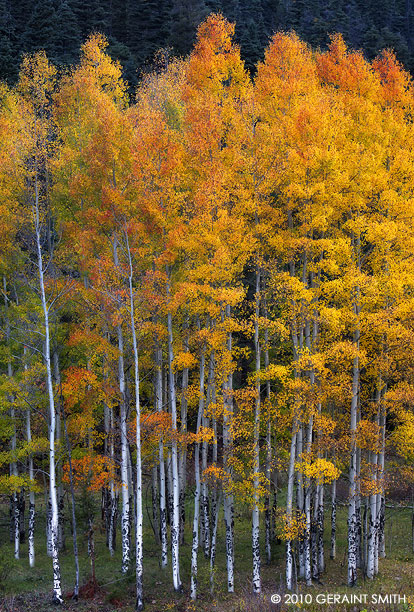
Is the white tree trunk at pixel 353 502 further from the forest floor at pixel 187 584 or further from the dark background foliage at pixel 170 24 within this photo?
the dark background foliage at pixel 170 24

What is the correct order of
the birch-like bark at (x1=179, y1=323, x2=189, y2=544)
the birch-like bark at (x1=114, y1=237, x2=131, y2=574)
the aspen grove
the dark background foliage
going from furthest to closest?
the dark background foliage, the birch-like bark at (x1=179, y1=323, x2=189, y2=544), the birch-like bark at (x1=114, y1=237, x2=131, y2=574), the aspen grove

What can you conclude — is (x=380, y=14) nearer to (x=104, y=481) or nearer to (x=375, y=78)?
(x=375, y=78)

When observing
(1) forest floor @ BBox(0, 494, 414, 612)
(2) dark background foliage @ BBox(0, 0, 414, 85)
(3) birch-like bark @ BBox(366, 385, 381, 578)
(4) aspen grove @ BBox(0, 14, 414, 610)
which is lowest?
(1) forest floor @ BBox(0, 494, 414, 612)

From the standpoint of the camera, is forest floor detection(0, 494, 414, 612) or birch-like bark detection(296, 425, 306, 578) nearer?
forest floor detection(0, 494, 414, 612)

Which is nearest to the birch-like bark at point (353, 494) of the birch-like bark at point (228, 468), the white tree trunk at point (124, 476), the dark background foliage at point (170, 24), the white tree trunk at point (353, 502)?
the white tree trunk at point (353, 502)

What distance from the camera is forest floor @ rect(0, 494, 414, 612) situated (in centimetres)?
1404

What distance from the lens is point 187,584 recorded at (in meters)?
16.2

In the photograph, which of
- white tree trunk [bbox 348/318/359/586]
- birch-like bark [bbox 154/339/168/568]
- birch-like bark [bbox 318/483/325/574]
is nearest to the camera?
white tree trunk [bbox 348/318/359/586]

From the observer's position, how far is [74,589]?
15.5 meters

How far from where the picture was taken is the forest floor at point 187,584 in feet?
46.1

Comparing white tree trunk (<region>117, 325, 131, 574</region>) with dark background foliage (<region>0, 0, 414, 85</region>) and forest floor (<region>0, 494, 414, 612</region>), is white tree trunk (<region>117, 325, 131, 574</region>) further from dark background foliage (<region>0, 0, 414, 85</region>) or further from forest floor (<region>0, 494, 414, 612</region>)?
dark background foliage (<region>0, 0, 414, 85</region>)

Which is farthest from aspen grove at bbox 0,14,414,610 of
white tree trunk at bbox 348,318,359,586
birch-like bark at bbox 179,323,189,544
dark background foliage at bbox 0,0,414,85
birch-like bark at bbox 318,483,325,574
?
dark background foliage at bbox 0,0,414,85

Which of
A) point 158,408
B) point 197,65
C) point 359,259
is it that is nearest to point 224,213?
point 359,259

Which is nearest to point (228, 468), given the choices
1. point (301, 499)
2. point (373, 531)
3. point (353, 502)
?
point (301, 499)
